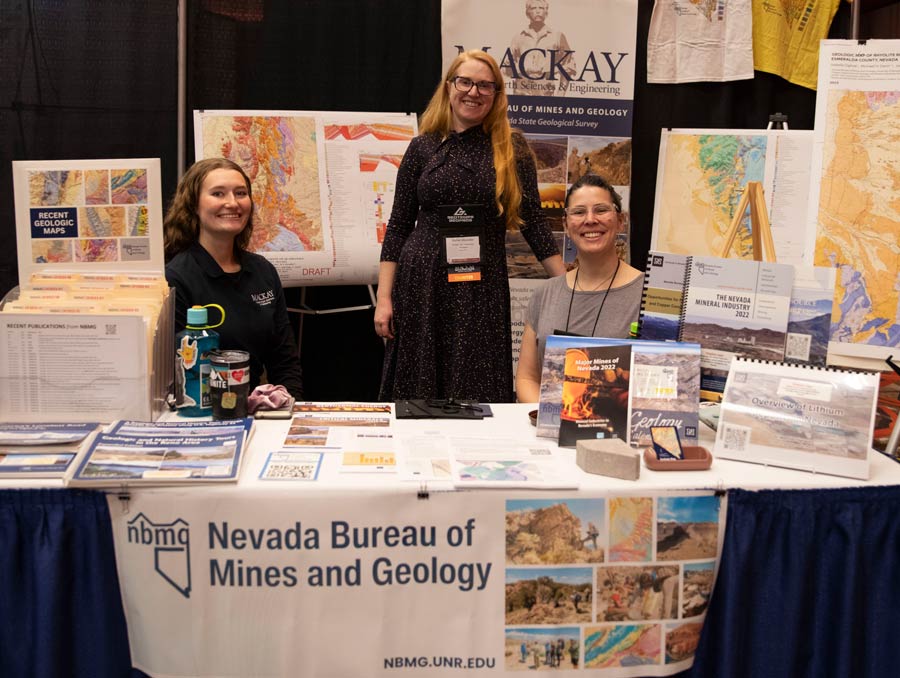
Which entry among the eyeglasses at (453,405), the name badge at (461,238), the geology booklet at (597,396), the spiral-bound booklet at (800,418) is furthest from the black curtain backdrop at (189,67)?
the spiral-bound booklet at (800,418)

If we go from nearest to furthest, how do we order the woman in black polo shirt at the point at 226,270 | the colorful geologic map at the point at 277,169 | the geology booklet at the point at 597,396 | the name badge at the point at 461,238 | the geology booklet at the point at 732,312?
the geology booklet at the point at 597,396
the geology booklet at the point at 732,312
the woman in black polo shirt at the point at 226,270
the name badge at the point at 461,238
the colorful geologic map at the point at 277,169

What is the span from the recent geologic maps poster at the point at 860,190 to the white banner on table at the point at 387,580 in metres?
2.12

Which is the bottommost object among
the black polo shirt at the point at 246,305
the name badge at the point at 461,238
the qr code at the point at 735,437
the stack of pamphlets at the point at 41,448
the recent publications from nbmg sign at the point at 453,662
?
the recent publications from nbmg sign at the point at 453,662

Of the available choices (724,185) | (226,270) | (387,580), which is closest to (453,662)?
(387,580)

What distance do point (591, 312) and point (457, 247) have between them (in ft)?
2.04

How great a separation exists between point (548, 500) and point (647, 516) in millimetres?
179

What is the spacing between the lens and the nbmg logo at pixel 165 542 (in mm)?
1392

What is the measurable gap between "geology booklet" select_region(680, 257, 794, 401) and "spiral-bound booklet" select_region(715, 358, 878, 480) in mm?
123

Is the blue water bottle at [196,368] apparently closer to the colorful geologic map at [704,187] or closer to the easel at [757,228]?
the easel at [757,228]

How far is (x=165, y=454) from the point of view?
4.93ft

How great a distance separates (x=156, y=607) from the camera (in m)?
1.39

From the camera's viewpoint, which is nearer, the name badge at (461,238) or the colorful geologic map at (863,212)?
the name badge at (461,238)

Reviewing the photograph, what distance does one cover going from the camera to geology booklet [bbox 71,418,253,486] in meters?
1.40

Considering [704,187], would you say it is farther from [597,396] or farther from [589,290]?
[597,396]
